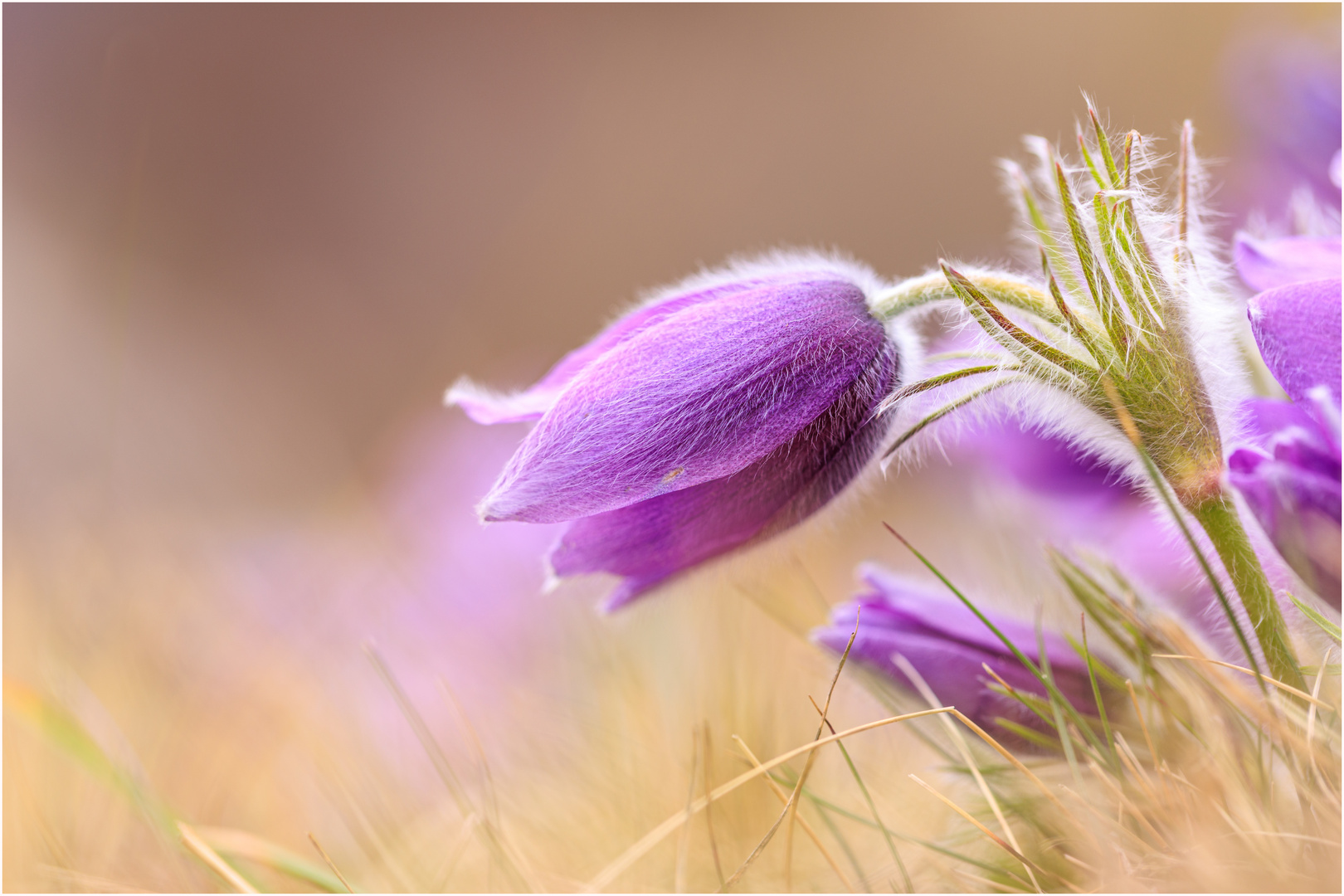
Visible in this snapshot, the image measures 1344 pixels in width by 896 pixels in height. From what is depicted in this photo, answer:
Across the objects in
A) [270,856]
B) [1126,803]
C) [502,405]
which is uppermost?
[502,405]

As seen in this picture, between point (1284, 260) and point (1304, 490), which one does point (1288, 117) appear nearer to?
point (1284, 260)

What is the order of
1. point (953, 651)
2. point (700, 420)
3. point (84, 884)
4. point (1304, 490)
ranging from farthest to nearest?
point (84, 884) < point (953, 651) < point (700, 420) < point (1304, 490)

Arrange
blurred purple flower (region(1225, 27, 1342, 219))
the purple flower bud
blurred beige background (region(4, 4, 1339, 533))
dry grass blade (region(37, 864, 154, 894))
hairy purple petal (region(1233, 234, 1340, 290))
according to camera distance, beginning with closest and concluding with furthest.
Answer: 1. the purple flower bud
2. hairy purple petal (region(1233, 234, 1340, 290))
3. dry grass blade (region(37, 864, 154, 894))
4. blurred purple flower (region(1225, 27, 1342, 219))
5. blurred beige background (region(4, 4, 1339, 533))

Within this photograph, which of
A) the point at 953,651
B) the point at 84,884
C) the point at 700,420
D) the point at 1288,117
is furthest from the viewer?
the point at 1288,117

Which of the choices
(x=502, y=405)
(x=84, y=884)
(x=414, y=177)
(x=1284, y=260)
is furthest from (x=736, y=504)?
(x=414, y=177)

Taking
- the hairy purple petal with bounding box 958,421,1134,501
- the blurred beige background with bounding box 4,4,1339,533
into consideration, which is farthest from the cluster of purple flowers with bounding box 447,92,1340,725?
the blurred beige background with bounding box 4,4,1339,533

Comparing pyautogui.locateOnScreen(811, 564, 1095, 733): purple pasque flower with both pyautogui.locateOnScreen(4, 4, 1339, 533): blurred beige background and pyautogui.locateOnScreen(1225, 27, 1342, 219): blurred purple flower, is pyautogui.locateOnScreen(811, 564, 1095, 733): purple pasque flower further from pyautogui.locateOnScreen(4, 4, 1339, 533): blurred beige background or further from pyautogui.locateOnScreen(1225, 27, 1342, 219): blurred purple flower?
pyautogui.locateOnScreen(4, 4, 1339, 533): blurred beige background
